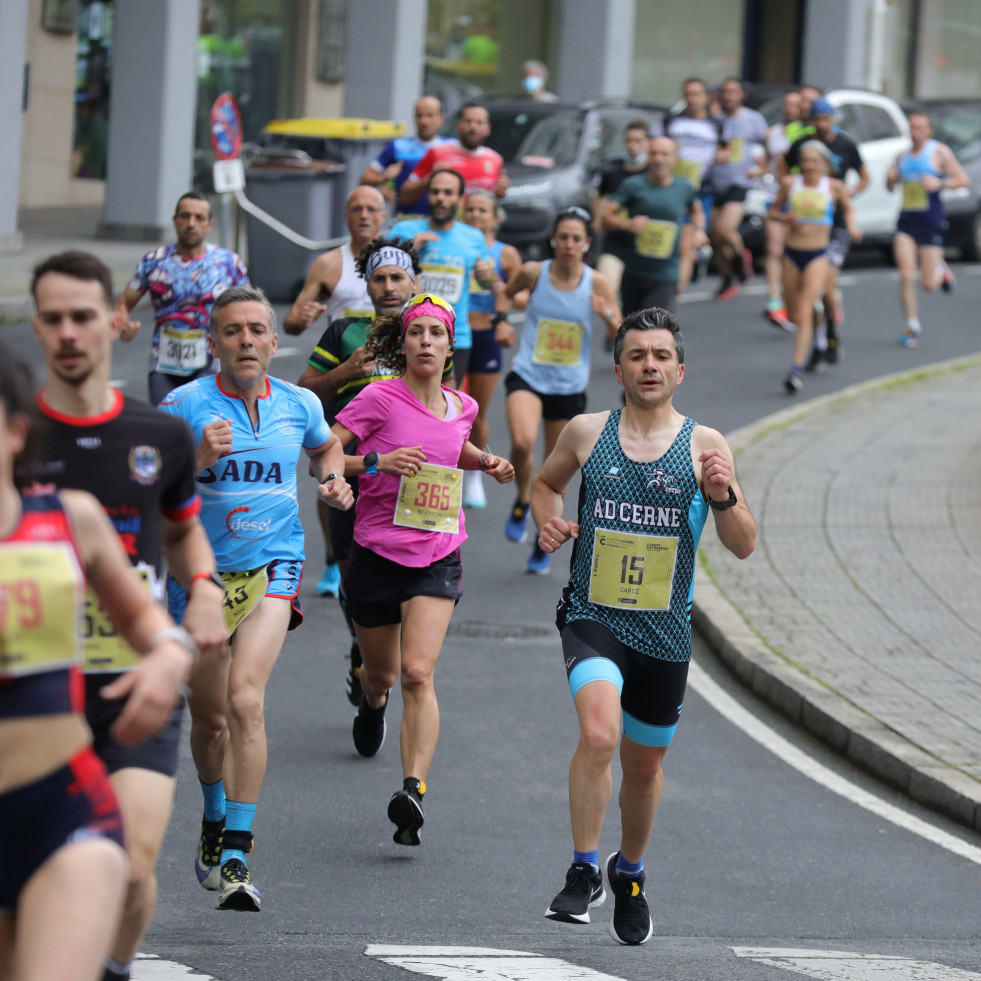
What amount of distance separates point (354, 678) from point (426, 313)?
6.85 feet

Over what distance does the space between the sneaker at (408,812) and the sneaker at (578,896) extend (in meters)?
0.88

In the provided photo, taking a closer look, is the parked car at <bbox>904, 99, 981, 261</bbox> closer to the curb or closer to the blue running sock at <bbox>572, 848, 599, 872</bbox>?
the curb


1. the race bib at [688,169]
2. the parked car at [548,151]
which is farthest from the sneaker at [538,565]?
the race bib at [688,169]

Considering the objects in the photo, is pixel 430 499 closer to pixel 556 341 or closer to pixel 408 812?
pixel 408 812

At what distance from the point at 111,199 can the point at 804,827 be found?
57.0 feet

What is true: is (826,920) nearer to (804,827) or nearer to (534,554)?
(804,827)

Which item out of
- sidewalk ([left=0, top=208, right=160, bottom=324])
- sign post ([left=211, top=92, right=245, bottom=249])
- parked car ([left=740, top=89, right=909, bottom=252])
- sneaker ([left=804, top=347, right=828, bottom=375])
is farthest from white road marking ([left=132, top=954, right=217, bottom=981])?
parked car ([left=740, top=89, right=909, bottom=252])

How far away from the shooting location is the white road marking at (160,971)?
529 centimetres

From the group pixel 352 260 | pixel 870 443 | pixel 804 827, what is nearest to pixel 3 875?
pixel 804 827

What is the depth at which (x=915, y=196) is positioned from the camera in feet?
64.3

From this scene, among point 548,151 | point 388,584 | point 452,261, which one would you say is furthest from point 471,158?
point 388,584

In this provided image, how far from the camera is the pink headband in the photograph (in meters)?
7.34

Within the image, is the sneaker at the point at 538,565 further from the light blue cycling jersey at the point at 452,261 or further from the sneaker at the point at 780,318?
the sneaker at the point at 780,318

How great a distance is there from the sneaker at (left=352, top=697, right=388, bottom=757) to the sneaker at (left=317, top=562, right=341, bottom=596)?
2.62 metres
